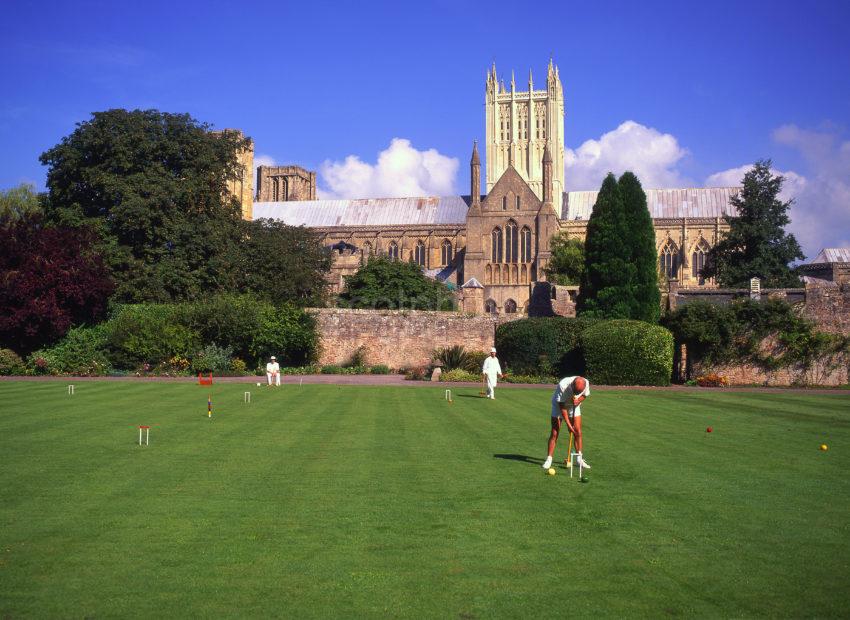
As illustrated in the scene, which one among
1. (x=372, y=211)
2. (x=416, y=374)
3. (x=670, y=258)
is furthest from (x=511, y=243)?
(x=416, y=374)

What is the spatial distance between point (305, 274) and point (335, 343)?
7861mm

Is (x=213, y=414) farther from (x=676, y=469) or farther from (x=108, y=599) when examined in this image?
(x=108, y=599)

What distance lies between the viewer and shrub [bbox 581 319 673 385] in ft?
98.2

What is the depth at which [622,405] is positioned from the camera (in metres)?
21.0

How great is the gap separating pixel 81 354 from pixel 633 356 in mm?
21048

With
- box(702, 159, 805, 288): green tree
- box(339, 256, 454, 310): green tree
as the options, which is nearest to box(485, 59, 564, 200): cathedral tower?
box(702, 159, 805, 288): green tree

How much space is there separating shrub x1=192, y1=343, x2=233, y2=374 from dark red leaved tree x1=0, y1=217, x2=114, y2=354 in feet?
15.6

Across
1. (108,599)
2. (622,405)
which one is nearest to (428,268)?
(622,405)

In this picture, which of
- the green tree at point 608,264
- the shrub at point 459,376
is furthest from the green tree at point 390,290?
the shrub at point 459,376

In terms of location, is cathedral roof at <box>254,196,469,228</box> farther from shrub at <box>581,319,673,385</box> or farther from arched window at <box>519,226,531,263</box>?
shrub at <box>581,319,673,385</box>

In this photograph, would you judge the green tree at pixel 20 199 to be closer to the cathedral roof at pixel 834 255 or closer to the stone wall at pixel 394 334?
the stone wall at pixel 394 334

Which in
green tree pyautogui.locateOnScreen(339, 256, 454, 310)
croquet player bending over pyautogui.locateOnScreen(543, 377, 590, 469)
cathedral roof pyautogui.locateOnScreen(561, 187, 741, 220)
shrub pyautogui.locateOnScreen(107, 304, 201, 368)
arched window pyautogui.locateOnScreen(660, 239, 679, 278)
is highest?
cathedral roof pyautogui.locateOnScreen(561, 187, 741, 220)

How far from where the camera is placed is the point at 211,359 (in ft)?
108

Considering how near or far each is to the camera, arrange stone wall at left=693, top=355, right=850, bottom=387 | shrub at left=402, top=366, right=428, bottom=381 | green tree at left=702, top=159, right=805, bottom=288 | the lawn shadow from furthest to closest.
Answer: green tree at left=702, top=159, right=805, bottom=288
shrub at left=402, top=366, right=428, bottom=381
stone wall at left=693, top=355, right=850, bottom=387
the lawn shadow
